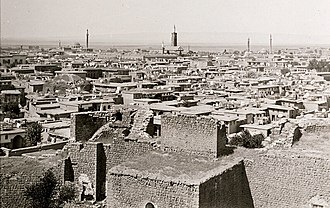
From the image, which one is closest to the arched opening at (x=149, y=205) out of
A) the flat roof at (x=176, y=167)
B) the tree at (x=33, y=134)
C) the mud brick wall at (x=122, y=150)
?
the flat roof at (x=176, y=167)

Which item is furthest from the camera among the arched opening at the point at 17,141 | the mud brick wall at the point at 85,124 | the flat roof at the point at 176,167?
the arched opening at the point at 17,141

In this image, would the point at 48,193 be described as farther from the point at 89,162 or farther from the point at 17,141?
the point at 17,141

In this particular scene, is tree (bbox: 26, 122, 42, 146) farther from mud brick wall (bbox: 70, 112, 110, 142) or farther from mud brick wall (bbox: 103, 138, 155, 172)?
mud brick wall (bbox: 103, 138, 155, 172)

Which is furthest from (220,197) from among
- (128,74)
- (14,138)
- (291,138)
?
(128,74)

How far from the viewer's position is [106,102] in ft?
163

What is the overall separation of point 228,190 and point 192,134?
1.59 metres

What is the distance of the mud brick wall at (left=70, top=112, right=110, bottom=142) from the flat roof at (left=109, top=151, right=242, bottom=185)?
10.2ft

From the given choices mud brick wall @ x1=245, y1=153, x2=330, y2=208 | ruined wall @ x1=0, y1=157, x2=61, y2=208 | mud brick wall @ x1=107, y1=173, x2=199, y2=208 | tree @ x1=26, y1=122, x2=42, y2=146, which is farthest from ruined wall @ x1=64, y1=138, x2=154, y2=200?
tree @ x1=26, y1=122, x2=42, y2=146

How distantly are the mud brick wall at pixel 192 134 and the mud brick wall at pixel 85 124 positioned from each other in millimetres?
3204

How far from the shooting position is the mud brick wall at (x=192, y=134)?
10789 mm

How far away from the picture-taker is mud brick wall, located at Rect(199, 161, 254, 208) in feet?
29.9

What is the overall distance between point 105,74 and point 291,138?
78.2 m

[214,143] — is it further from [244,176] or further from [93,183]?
[93,183]

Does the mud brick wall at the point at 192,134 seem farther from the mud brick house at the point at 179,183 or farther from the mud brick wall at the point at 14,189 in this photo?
the mud brick wall at the point at 14,189
